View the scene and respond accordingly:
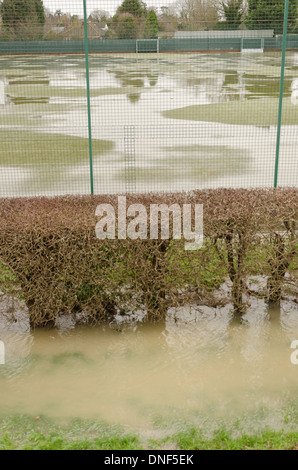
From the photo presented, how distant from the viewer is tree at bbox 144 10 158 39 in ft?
26.6

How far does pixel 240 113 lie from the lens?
19.6 metres

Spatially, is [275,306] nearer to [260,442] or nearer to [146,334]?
[146,334]

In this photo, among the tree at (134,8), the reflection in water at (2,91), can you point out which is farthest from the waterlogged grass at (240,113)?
the tree at (134,8)

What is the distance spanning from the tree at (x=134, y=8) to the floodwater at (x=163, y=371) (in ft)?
16.2

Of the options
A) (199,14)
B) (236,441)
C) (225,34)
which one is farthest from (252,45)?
(236,441)

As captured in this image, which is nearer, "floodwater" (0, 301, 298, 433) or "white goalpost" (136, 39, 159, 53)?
"floodwater" (0, 301, 298, 433)

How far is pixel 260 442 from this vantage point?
3.92 meters

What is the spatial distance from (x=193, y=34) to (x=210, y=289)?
185 inches

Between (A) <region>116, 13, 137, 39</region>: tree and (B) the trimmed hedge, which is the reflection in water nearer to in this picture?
(A) <region>116, 13, 137, 39</region>: tree

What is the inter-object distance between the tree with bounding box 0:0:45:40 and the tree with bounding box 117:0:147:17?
49.6 inches

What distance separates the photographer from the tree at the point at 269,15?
A: 26.3 feet

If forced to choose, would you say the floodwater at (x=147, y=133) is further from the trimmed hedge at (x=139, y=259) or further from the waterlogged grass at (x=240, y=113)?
the trimmed hedge at (x=139, y=259)

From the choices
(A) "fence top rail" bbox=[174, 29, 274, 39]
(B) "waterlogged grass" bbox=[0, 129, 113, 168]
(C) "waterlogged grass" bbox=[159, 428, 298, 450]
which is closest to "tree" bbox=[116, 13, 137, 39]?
(A) "fence top rail" bbox=[174, 29, 274, 39]
